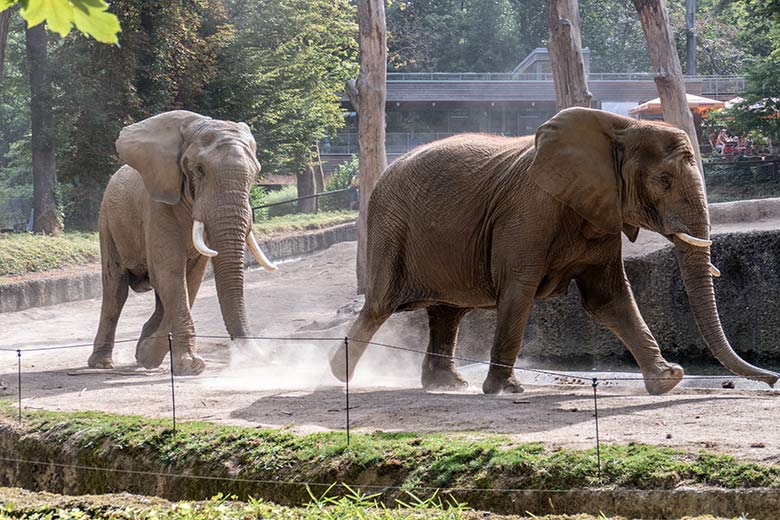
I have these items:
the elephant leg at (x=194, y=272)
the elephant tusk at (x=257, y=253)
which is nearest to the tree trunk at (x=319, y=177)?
the elephant leg at (x=194, y=272)

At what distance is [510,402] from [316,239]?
25.7m

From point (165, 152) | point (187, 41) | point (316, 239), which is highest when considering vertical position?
point (187, 41)

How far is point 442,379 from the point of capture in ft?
39.3

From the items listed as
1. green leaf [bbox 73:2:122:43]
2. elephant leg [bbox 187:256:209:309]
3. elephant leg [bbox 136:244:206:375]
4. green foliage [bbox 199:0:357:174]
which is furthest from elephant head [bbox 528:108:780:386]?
green foliage [bbox 199:0:357:174]

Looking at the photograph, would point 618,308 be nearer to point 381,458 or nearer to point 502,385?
point 502,385

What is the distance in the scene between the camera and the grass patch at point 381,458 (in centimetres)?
675

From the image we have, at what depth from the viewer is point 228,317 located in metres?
13.0

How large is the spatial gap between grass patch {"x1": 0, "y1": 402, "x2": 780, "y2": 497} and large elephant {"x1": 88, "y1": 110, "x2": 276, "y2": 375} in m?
3.59

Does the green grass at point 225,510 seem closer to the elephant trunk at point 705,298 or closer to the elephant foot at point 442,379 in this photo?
the elephant trunk at point 705,298

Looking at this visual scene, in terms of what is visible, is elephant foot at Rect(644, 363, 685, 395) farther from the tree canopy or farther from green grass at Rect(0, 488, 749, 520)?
the tree canopy

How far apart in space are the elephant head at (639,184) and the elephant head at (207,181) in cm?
357

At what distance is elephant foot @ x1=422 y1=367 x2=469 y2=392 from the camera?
12.0 meters

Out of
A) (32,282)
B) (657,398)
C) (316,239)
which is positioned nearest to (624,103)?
(316,239)

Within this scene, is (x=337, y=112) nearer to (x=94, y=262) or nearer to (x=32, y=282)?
(x=94, y=262)
